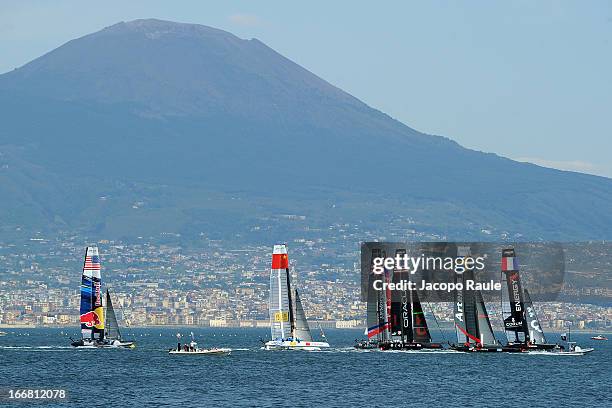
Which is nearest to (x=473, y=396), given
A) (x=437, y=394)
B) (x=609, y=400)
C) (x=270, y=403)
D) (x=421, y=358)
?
(x=437, y=394)

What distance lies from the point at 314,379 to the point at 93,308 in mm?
50023

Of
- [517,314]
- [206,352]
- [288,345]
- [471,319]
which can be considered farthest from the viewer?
[206,352]

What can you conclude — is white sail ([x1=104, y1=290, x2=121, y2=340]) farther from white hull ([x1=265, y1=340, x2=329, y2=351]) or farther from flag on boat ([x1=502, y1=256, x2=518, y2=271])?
flag on boat ([x1=502, y1=256, x2=518, y2=271])

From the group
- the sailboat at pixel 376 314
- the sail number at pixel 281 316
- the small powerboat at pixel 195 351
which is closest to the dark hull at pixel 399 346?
the sailboat at pixel 376 314

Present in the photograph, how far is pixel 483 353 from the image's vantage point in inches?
6427

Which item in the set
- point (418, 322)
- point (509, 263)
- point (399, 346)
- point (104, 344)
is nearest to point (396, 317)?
point (399, 346)

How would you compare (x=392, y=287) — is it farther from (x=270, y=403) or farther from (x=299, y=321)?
(x=270, y=403)

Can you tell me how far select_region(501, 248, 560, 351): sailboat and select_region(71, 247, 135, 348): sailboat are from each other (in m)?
48.4

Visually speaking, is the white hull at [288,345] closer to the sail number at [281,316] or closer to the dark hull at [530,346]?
the sail number at [281,316]

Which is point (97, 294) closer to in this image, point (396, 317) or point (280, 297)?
point (280, 297)

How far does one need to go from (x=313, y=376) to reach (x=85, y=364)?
2813 centimetres

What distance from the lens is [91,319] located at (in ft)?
554

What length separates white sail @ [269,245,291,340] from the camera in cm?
Result: 15750

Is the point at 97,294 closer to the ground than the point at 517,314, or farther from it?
farther from it
